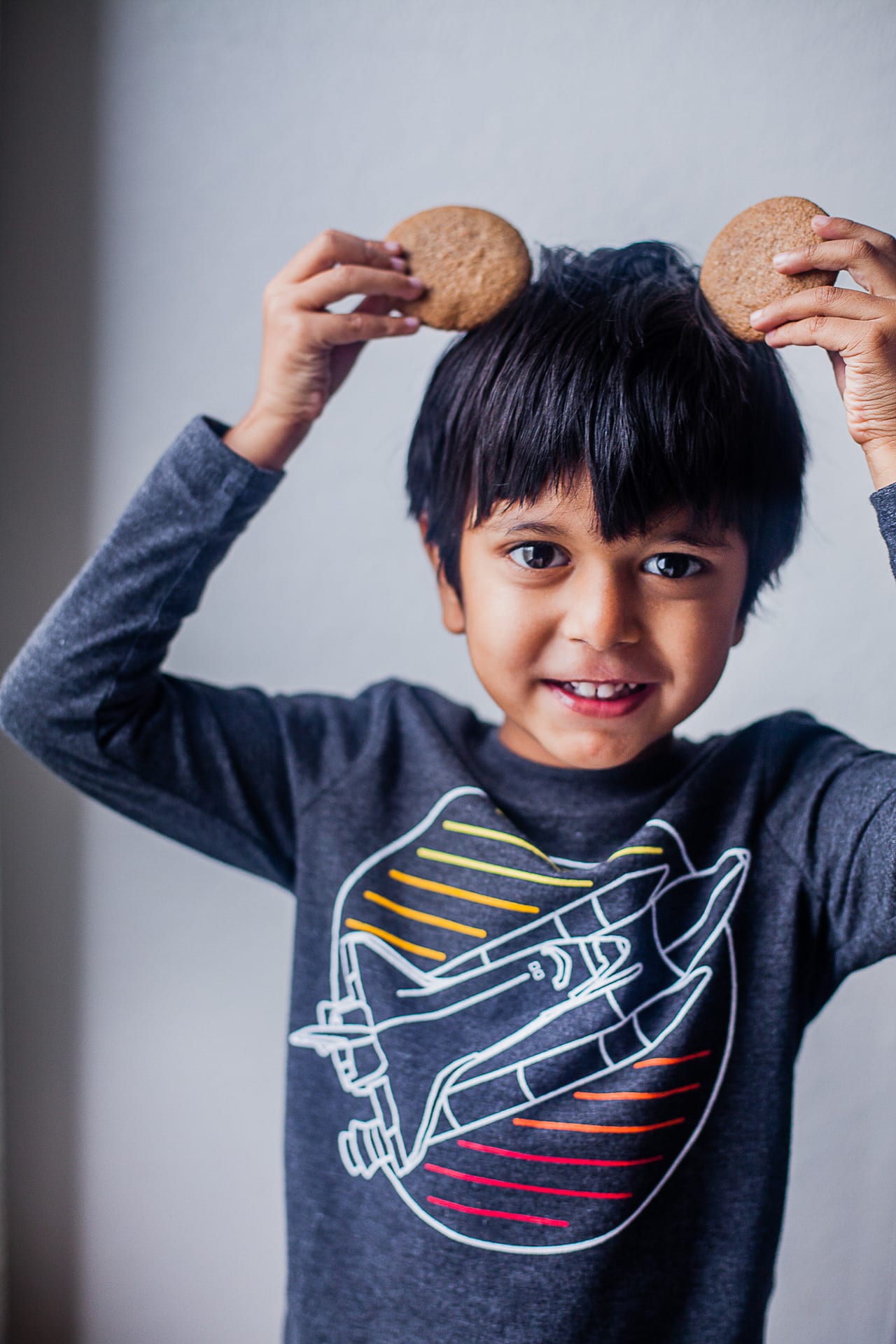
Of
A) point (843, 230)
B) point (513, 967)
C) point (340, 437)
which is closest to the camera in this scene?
point (843, 230)

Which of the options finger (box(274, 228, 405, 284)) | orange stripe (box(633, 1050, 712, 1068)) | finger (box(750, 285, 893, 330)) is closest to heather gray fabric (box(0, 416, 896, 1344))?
orange stripe (box(633, 1050, 712, 1068))

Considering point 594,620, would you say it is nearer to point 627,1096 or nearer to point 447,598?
point 447,598

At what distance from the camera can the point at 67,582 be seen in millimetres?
688

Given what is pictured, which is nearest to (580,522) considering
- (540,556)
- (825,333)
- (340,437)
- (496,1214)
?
(540,556)

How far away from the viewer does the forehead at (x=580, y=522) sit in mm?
479

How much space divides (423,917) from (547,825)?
3.2 inches

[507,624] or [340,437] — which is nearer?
[507,624]

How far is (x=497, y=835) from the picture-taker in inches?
21.5

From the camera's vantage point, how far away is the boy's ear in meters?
0.57

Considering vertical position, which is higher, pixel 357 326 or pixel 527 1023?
pixel 357 326

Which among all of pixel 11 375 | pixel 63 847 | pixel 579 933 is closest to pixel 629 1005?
pixel 579 933

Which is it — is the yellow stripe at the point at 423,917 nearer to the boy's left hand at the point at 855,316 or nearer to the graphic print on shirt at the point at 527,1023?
the graphic print on shirt at the point at 527,1023

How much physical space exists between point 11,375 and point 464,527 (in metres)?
0.34

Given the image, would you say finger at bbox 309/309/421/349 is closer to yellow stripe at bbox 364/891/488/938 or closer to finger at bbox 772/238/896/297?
finger at bbox 772/238/896/297
